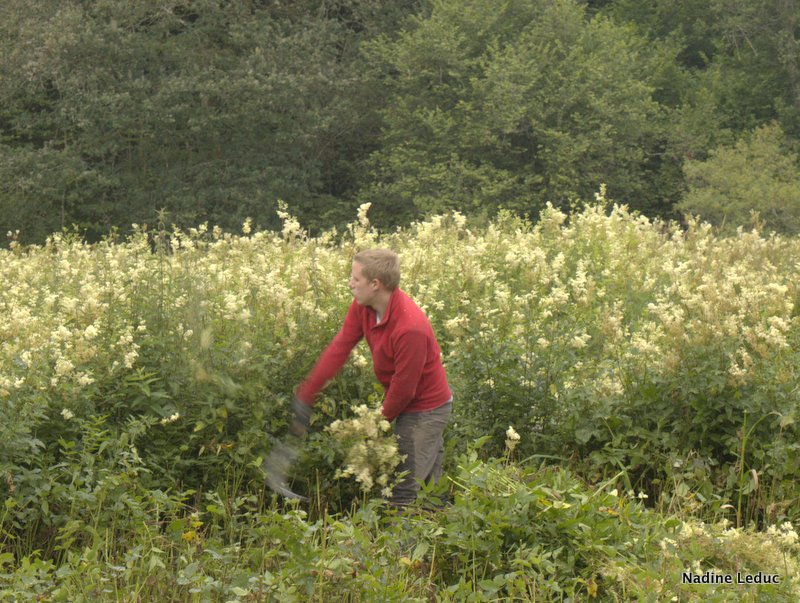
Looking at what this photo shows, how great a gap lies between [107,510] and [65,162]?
86.5 feet

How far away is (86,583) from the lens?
4355mm

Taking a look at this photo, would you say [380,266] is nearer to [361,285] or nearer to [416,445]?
[361,285]

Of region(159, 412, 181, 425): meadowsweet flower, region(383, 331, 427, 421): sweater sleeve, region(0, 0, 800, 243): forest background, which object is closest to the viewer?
region(383, 331, 427, 421): sweater sleeve

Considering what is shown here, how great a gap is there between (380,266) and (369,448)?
0.89m

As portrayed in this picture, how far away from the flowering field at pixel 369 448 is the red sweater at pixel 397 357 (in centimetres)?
23

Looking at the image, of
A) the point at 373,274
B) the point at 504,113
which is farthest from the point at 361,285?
the point at 504,113

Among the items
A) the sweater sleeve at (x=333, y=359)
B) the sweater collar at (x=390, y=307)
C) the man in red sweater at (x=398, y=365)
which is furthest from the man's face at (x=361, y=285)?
the sweater sleeve at (x=333, y=359)

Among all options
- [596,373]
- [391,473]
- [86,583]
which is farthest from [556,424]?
[86,583]

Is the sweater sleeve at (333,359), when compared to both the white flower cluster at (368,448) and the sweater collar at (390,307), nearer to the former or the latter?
the sweater collar at (390,307)

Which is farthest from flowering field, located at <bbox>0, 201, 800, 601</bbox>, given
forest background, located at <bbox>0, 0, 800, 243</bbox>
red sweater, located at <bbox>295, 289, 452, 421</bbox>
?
forest background, located at <bbox>0, 0, 800, 243</bbox>

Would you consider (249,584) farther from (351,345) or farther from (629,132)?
(629,132)

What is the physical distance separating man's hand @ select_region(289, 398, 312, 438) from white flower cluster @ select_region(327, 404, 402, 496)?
30cm

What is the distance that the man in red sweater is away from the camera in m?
5.19

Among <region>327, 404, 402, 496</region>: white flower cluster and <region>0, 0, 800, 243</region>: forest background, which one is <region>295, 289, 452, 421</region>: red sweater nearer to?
<region>327, 404, 402, 496</region>: white flower cluster
